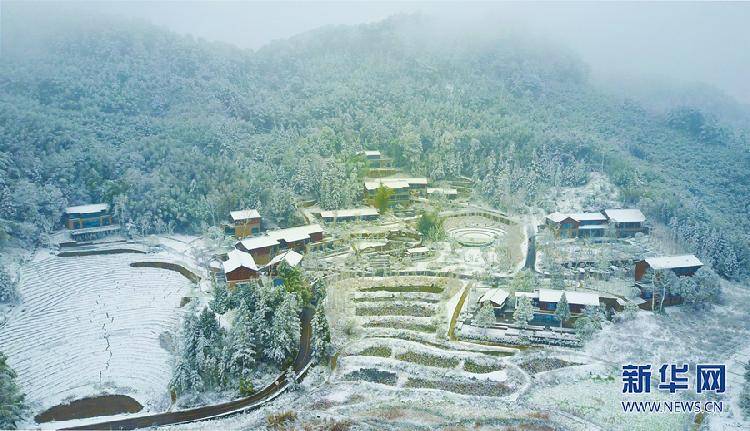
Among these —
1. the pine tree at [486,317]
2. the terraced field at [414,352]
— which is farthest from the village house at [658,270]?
the terraced field at [414,352]

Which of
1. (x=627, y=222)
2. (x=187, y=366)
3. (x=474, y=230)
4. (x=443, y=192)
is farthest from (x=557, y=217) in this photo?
(x=187, y=366)

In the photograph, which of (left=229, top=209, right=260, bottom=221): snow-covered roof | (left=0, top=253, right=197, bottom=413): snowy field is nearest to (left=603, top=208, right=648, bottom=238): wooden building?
(left=229, top=209, right=260, bottom=221): snow-covered roof

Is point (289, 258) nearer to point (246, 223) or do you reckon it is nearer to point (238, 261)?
point (238, 261)

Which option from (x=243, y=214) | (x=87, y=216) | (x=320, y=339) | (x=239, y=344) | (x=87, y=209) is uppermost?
(x=87, y=209)

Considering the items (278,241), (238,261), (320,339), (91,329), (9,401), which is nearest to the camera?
(9,401)

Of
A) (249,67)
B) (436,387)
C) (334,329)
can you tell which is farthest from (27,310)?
(249,67)
